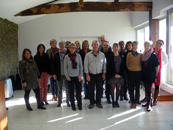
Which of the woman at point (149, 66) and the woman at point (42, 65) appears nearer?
the woman at point (149, 66)

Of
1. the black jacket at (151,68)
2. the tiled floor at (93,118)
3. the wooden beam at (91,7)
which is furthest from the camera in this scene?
the wooden beam at (91,7)

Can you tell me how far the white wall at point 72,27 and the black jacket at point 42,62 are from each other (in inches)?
136

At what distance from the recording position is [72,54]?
353cm

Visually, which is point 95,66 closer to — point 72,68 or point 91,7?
point 72,68

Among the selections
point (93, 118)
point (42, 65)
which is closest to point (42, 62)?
point (42, 65)

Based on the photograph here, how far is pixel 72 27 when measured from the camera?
7148 mm

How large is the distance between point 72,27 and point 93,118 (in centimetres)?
485

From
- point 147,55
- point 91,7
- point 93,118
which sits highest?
point 91,7

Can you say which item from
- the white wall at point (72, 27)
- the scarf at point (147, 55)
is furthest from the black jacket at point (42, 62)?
the white wall at point (72, 27)

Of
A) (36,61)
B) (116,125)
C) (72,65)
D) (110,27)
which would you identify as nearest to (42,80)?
(36,61)

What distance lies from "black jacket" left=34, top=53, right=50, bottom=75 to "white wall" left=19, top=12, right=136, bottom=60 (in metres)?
3.46

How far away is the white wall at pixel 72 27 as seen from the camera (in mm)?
7055

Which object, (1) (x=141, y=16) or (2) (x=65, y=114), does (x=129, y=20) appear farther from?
(2) (x=65, y=114)

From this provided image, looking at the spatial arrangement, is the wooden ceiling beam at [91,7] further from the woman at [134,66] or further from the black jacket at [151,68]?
the black jacket at [151,68]
